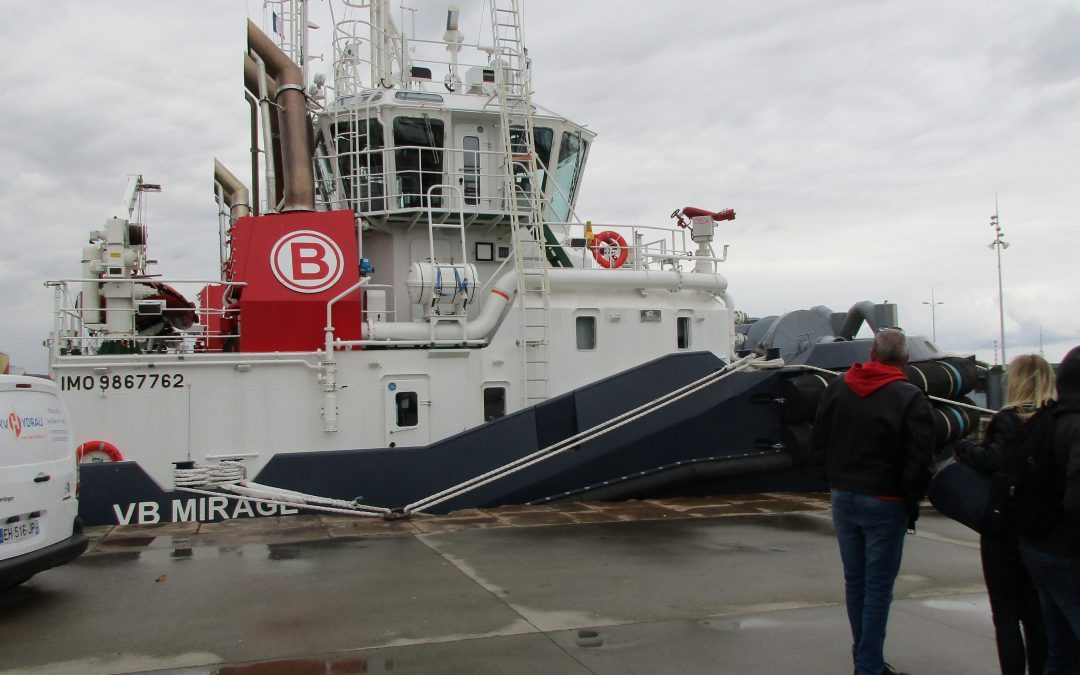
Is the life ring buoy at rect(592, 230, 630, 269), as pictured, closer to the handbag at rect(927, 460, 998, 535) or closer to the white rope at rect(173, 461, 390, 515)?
the white rope at rect(173, 461, 390, 515)

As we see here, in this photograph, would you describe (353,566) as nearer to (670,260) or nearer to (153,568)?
(153,568)

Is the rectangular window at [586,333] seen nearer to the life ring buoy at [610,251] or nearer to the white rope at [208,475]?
the life ring buoy at [610,251]

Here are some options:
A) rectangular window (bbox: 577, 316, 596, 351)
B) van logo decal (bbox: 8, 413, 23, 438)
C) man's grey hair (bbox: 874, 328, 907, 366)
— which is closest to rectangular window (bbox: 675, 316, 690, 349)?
rectangular window (bbox: 577, 316, 596, 351)

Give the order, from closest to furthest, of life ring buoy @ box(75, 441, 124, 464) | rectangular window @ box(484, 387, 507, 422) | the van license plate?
the van license plate < life ring buoy @ box(75, 441, 124, 464) < rectangular window @ box(484, 387, 507, 422)

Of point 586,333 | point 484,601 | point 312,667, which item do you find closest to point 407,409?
point 586,333

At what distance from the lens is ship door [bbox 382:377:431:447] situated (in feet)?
29.8

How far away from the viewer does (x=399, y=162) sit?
10773mm

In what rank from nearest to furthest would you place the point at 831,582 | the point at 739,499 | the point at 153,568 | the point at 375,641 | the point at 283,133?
the point at 375,641 < the point at 831,582 < the point at 153,568 < the point at 739,499 < the point at 283,133

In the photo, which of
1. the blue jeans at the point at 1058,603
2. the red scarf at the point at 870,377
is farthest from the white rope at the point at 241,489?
the blue jeans at the point at 1058,603

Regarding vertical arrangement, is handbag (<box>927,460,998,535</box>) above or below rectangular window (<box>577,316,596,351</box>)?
below

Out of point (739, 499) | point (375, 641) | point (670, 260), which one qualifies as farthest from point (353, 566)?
point (670, 260)

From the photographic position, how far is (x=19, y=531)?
5039 mm

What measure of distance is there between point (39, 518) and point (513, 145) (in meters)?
7.39

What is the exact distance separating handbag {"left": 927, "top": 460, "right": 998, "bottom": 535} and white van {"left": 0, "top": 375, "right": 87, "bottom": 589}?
16.2ft
